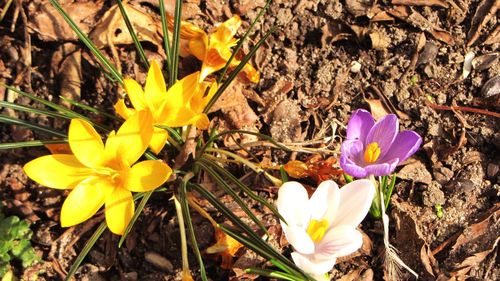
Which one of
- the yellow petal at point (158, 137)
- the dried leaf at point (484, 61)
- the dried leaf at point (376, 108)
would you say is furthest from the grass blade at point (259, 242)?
the dried leaf at point (484, 61)

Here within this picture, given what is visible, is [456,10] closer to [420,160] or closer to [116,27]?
[420,160]

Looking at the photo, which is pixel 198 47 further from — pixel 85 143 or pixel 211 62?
pixel 85 143

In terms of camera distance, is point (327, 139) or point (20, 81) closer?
point (327, 139)

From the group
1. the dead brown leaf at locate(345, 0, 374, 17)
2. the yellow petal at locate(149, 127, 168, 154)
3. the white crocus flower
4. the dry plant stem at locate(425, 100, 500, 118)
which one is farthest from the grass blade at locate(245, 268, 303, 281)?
the dead brown leaf at locate(345, 0, 374, 17)

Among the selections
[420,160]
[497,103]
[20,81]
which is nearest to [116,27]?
[20,81]

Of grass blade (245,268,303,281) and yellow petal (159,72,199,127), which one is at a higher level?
yellow petal (159,72,199,127)

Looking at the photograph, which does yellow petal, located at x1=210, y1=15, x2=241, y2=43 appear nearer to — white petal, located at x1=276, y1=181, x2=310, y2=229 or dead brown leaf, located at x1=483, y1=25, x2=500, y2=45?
white petal, located at x1=276, y1=181, x2=310, y2=229

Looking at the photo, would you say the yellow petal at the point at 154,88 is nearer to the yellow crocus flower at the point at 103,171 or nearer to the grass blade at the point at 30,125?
the yellow crocus flower at the point at 103,171
